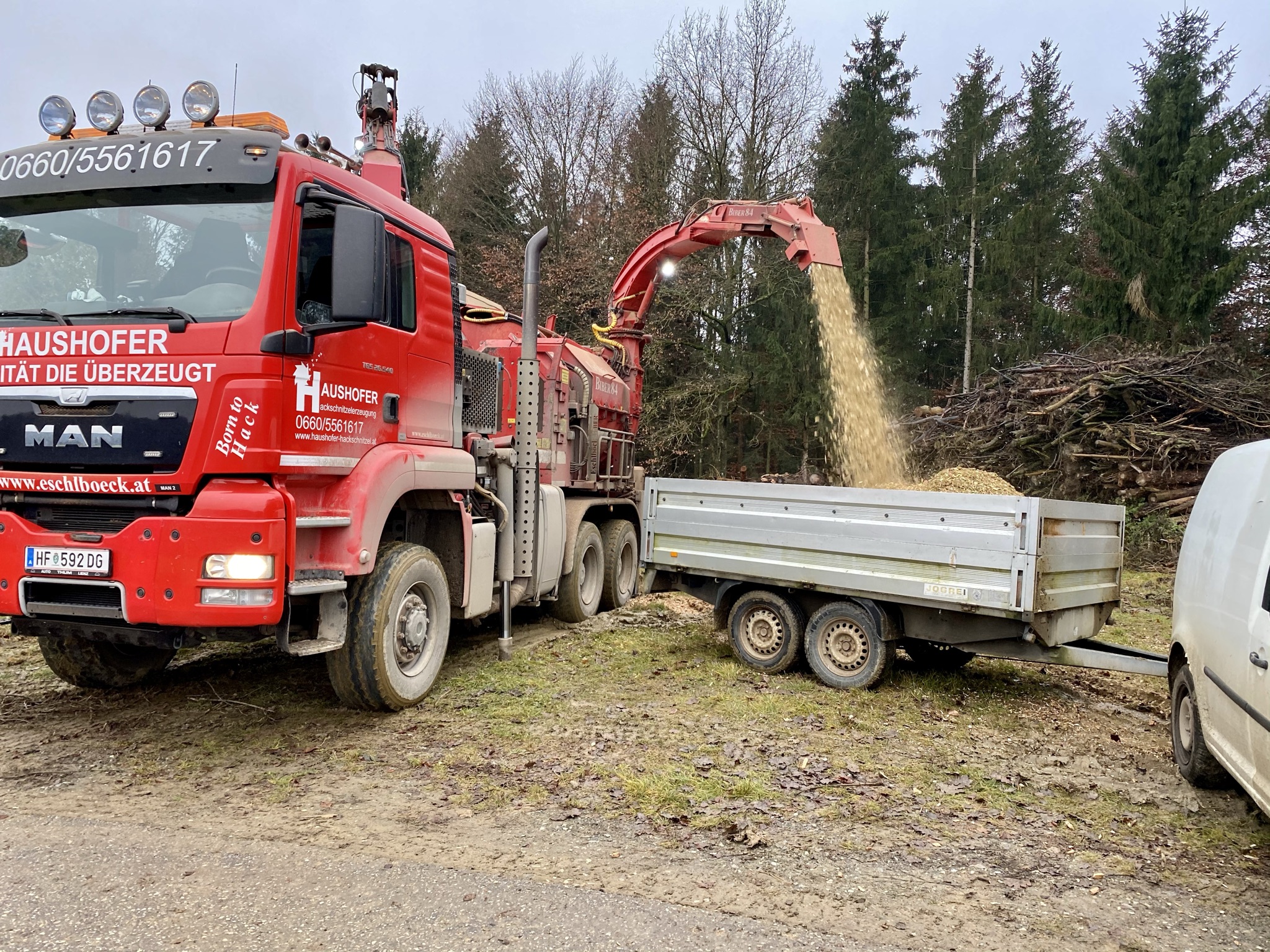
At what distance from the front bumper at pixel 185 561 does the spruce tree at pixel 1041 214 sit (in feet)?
72.5

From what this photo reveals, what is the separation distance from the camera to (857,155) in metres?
23.9

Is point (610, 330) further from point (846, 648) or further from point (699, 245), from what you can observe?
point (846, 648)

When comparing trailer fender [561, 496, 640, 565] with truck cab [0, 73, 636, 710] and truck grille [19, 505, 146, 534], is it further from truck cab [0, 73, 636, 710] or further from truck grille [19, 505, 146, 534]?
truck grille [19, 505, 146, 534]

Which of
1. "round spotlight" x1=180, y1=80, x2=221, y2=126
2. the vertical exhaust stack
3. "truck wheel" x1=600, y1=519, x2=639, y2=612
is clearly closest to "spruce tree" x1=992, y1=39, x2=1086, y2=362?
"truck wheel" x1=600, y1=519, x2=639, y2=612

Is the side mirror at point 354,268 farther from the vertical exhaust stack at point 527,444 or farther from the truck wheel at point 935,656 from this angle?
the truck wheel at point 935,656

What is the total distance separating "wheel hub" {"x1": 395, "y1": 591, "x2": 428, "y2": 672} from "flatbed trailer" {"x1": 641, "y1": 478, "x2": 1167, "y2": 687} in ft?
7.56

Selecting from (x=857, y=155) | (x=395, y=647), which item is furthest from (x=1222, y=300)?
→ (x=395, y=647)

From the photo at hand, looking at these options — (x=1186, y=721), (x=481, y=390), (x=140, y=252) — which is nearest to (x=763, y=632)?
(x=1186, y=721)

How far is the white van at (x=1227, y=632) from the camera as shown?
357 centimetres

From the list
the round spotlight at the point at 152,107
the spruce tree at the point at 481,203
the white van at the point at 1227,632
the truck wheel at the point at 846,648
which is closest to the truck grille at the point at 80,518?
the round spotlight at the point at 152,107

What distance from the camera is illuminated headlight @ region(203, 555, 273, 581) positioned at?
411 cm

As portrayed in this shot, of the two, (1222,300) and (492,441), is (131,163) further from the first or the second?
(1222,300)

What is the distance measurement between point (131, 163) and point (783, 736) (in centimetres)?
488

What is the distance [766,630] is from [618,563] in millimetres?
3472
